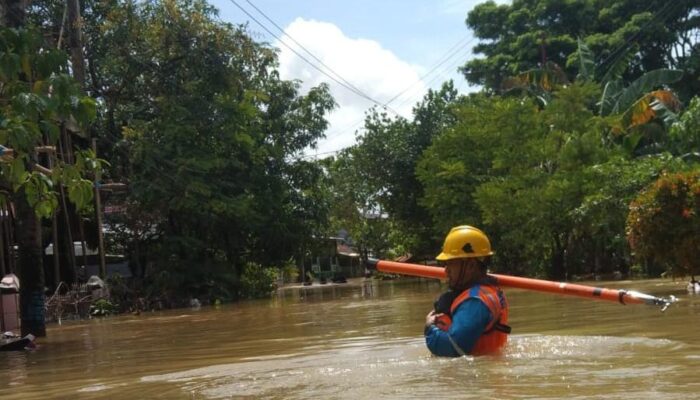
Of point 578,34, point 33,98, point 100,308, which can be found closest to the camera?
point 33,98

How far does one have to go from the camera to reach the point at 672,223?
1464 cm

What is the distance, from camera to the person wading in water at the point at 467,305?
20.5 feet

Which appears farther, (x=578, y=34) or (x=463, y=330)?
(x=578, y=34)

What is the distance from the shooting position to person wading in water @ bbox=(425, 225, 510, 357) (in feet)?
20.5

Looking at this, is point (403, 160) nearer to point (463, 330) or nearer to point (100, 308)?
point (100, 308)

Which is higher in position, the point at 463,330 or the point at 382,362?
the point at 463,330

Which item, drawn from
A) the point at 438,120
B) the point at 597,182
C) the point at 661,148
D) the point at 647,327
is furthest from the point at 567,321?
the point at 438,120

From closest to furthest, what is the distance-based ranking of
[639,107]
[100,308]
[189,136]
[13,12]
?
1. [13,12]
2. [100,308]
3. [639,107]
4. [189,136]

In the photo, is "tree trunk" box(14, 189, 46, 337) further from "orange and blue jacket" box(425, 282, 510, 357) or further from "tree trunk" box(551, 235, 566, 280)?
"tree trunk" box(551, 235, 566, 280)

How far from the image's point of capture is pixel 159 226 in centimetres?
3091

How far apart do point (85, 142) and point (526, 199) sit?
546 inches

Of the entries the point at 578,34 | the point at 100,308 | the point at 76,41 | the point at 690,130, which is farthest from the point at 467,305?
the point at 578,34

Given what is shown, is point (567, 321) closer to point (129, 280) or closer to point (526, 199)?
point (526, 199)

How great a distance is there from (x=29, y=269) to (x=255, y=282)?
19303 millimetres
